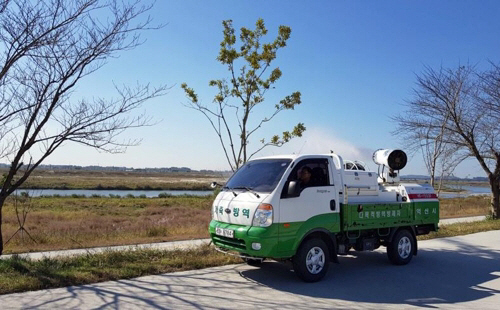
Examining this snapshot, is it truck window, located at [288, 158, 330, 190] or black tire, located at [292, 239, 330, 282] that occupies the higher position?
truck window, located at [288, 158, 330, 190]

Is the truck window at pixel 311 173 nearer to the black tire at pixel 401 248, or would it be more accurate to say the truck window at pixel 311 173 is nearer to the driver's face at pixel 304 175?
the driver's face at pixel 304 175

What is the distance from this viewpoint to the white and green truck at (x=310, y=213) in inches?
293

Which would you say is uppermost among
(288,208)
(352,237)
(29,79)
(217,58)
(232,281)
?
(217,58)

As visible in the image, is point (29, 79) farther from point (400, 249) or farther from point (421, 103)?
point (421, 103)

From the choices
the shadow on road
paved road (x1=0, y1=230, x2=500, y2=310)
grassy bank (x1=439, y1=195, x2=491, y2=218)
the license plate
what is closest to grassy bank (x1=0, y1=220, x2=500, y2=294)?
paved road (x1=0, y1=230, x2=500, y2=310)

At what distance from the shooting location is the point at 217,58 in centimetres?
1200

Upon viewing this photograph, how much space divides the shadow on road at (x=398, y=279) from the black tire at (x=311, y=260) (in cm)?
15

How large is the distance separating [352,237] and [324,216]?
113 cm

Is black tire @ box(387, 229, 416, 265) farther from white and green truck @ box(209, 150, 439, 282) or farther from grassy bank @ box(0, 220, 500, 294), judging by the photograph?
grassy bank @ box(0, 220, 500, 294)

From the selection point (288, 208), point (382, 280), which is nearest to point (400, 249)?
point (382, 280)

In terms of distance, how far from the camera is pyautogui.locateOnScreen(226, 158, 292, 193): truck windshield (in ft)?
25.7

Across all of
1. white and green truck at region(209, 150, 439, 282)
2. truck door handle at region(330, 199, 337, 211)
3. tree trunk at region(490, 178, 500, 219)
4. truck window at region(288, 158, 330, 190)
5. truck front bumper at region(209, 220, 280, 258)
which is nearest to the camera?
truck front bumper at region(209, 220, 280, 258)

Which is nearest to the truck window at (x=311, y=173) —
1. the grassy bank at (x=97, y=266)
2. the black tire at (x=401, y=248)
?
the black tire at (x=401, y=248)

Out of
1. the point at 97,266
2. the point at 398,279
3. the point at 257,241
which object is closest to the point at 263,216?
the point at 257,241
